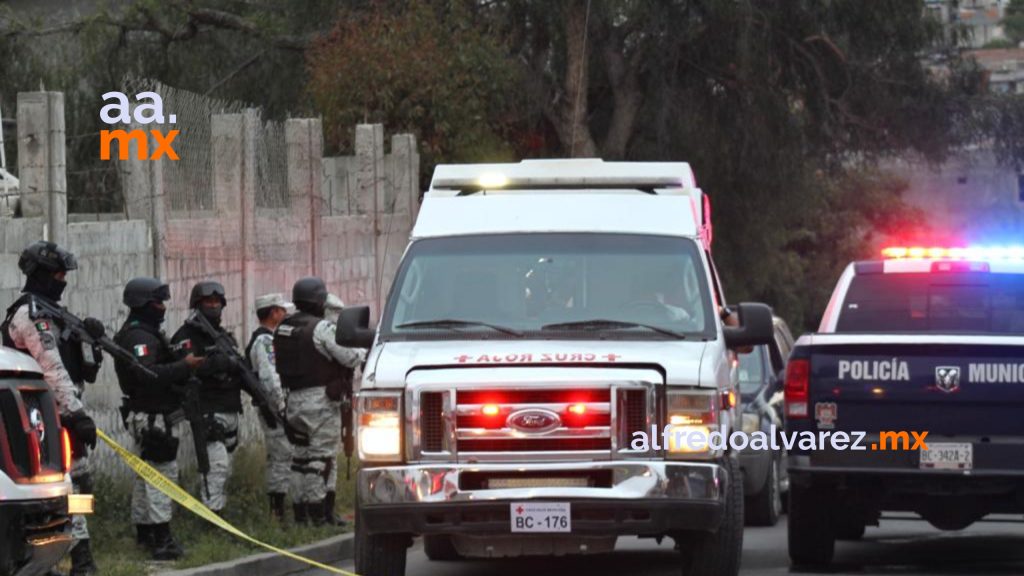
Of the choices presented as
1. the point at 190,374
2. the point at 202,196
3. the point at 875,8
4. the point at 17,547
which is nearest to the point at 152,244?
the point at 202,196

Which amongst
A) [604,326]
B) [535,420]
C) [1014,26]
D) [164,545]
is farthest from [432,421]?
[1014,26]

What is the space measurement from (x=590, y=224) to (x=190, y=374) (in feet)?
10.00

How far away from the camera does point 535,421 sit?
454 inches

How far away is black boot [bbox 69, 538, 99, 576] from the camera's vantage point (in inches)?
496

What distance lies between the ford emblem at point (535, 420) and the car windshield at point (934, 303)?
324 cm

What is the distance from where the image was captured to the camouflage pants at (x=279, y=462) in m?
16.2

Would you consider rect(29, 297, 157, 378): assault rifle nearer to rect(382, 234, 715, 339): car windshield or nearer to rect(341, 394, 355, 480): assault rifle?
rect(382, 234, 715, 339): car windshield

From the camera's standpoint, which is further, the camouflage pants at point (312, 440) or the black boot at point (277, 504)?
the black boot at point (277, 504)

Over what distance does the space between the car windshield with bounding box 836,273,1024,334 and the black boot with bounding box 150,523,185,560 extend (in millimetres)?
4663

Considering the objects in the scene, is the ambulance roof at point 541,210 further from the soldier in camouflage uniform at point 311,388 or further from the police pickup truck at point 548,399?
the soldier in camouflage uniform at point 311,388

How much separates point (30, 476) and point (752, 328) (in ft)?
15.9

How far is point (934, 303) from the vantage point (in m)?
14.1

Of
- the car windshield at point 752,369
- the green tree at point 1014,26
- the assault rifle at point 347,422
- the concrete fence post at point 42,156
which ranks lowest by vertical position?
the assault rifle at point 347,422

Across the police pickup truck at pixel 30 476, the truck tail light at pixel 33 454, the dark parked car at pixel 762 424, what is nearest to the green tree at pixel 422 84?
the dark parked car at pixel 762 424
